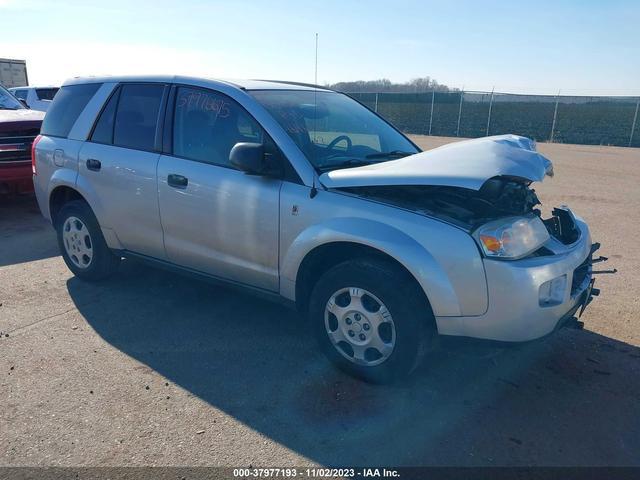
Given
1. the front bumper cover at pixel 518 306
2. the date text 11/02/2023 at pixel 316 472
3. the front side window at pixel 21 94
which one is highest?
the front side window at pixel 21 94

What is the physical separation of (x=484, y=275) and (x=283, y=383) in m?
1.42

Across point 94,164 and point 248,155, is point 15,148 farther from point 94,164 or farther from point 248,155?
point 248,155

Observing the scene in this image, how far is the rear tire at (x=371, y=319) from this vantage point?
306 cm

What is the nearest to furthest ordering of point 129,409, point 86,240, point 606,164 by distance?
1. point 129,409
2. point 86,240
3. point 606,164

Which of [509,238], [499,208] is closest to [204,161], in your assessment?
[499,208]

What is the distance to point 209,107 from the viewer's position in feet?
12.9

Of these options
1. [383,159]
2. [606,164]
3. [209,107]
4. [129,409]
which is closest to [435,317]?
[383,159]

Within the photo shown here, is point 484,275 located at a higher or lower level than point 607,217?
higher

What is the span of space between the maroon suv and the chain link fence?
58.6 feet

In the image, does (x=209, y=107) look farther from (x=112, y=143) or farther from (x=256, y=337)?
(x=256, y=337)

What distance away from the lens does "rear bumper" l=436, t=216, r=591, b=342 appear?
9.29 feet

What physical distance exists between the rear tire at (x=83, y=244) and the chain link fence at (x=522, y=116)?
20210 mm

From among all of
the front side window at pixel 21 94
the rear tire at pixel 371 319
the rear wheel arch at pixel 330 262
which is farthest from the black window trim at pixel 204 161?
the front side window at pixel 21 94

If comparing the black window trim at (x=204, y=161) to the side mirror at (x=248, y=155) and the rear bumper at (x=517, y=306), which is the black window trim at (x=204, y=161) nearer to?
the side mirror at (x=248, y=155)
